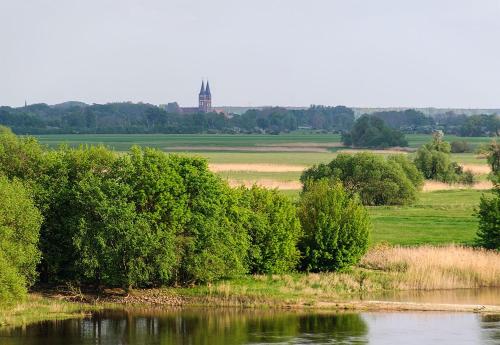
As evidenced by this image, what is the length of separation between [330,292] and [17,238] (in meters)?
14.0

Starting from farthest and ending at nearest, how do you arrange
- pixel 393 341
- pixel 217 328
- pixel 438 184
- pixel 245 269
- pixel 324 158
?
pixel 324 158, pixel 438 184, pixel 245 269, pixel 217 328, pixel 393 341

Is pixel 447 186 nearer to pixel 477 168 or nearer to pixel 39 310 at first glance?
pixel 477 168

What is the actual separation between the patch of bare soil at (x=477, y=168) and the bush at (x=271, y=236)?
72569mm

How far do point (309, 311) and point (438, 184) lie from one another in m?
63.9

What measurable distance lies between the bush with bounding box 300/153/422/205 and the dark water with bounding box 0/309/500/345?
38343 millimetres

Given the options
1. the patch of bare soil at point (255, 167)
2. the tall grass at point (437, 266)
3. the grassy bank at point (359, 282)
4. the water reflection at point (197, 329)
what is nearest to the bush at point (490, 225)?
the tall grass at point (437, 266)

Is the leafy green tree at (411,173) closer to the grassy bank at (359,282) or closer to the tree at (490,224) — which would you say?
the tree at (490,224)

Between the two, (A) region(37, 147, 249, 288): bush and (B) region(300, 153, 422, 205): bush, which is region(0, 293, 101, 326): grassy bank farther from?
(B) region(300, 153, 422, 205): bush

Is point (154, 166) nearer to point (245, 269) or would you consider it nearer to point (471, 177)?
point (245, 269)

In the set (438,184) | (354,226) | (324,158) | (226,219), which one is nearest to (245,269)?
(226,219)

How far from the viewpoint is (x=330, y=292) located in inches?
2057

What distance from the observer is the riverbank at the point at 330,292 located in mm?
49094

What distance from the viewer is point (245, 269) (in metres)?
53.3

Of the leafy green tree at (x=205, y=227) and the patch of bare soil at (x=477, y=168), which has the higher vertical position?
the leafy green tree at (x=205, y=227)
